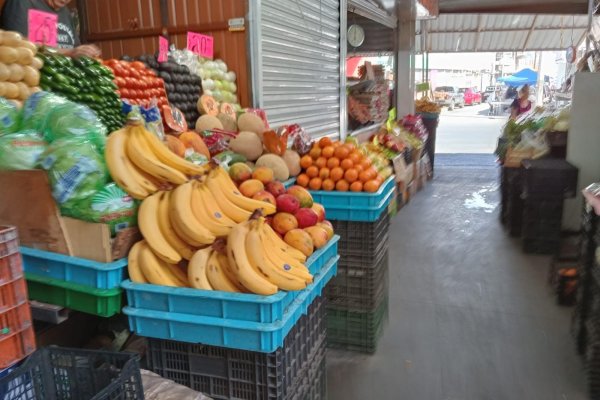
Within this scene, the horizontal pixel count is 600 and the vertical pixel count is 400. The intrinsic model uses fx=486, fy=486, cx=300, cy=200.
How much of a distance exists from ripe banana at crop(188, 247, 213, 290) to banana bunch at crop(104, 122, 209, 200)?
0.98 ft

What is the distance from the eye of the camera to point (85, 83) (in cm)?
240

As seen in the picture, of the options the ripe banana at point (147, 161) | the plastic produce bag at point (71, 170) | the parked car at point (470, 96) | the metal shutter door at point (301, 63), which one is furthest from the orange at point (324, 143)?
the parked car at point (470, 96)

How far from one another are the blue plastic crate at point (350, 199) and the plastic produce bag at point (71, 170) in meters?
1.36

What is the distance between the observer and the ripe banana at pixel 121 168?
5.37 ft

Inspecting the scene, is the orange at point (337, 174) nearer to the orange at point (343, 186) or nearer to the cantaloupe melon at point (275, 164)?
the orange at point (343, 186)

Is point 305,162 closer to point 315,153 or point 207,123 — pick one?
point 315,153

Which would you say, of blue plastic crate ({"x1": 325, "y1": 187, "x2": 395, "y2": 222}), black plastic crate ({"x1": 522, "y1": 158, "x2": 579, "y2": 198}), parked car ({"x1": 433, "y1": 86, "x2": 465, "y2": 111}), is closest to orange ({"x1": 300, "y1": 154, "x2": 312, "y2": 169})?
blue plastic crate ({"x1": 325, "y1": 187, "x2": 395, "y2": 222})

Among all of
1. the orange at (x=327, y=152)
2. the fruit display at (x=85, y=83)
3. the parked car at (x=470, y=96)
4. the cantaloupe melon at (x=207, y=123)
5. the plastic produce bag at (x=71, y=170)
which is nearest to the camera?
the plastic produce bag at (x=71, y=170)

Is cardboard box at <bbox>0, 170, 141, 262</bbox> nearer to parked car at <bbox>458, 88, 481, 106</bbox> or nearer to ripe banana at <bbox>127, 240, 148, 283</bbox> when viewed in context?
ripe banana at <bbox>127, 240, 148, 283</bbox>

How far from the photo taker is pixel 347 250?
2734 millimetres

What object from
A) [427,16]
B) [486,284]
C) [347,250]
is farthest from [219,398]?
[427,16]

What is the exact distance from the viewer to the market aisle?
257 centimetres

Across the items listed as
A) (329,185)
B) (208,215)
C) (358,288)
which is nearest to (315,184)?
(329,185)

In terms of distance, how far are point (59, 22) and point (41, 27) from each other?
832mm
